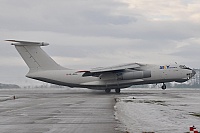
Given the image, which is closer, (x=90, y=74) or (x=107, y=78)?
(x=90, y=74)

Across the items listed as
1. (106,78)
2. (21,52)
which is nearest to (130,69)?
(106,78)

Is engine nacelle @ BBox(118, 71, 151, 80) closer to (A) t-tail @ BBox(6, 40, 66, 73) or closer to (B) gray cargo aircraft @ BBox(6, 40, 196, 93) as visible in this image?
(B) gray cargo aircraft @ BBox(6, 40, 196, 93)

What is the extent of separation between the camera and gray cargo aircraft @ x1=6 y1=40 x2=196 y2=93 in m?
48.5

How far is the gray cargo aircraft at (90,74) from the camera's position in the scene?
4853 cm

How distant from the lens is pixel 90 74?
48.1 metres

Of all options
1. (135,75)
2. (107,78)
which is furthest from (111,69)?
(135,75)

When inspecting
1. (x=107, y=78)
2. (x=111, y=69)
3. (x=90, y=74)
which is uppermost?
(x=111, y=69)

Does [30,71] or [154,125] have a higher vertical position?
[30,71]

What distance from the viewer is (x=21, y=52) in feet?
163

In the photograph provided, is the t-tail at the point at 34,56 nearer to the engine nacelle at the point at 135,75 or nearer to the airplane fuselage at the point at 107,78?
the airplane fuselage at the point at 107,78

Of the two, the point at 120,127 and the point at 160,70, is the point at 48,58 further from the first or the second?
the point at 120,127

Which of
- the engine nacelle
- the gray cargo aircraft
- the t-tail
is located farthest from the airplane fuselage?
the t-tail

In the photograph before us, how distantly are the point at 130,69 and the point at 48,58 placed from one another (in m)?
10.7

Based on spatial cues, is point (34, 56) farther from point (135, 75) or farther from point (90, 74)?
point (135, 75)
